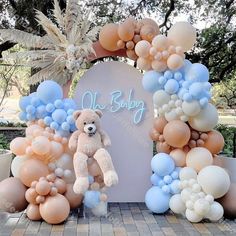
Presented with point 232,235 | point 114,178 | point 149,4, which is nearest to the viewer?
point 232,235

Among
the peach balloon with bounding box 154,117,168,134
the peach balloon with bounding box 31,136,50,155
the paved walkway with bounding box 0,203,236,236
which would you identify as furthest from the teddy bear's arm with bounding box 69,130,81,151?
the peach balloon with bounding box 154,117,168,134

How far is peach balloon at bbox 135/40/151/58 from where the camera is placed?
3812mm

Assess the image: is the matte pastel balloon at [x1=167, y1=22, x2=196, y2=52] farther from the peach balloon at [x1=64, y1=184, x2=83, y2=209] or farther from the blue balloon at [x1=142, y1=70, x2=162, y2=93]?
the peach balloon at [x1=64, y1=184, x2=83, y2=209]

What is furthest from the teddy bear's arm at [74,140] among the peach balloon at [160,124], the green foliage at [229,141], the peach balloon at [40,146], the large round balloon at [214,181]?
the green foliage at [229,141]

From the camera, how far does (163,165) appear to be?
3.80 meters

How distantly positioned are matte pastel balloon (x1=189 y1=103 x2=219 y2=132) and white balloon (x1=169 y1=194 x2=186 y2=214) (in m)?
0.72

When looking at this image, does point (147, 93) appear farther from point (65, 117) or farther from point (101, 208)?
point (101, 208)

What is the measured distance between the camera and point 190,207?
359 centimetres

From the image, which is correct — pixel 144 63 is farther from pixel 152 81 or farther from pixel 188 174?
pixel 188 174

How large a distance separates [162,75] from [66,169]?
137 cm

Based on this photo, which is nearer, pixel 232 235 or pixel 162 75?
pixel 232 235

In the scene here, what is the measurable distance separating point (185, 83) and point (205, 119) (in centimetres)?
41

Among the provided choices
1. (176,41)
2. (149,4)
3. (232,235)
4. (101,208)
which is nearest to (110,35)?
(176,41)

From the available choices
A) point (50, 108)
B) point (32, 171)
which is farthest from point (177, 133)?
point (32, 171)
